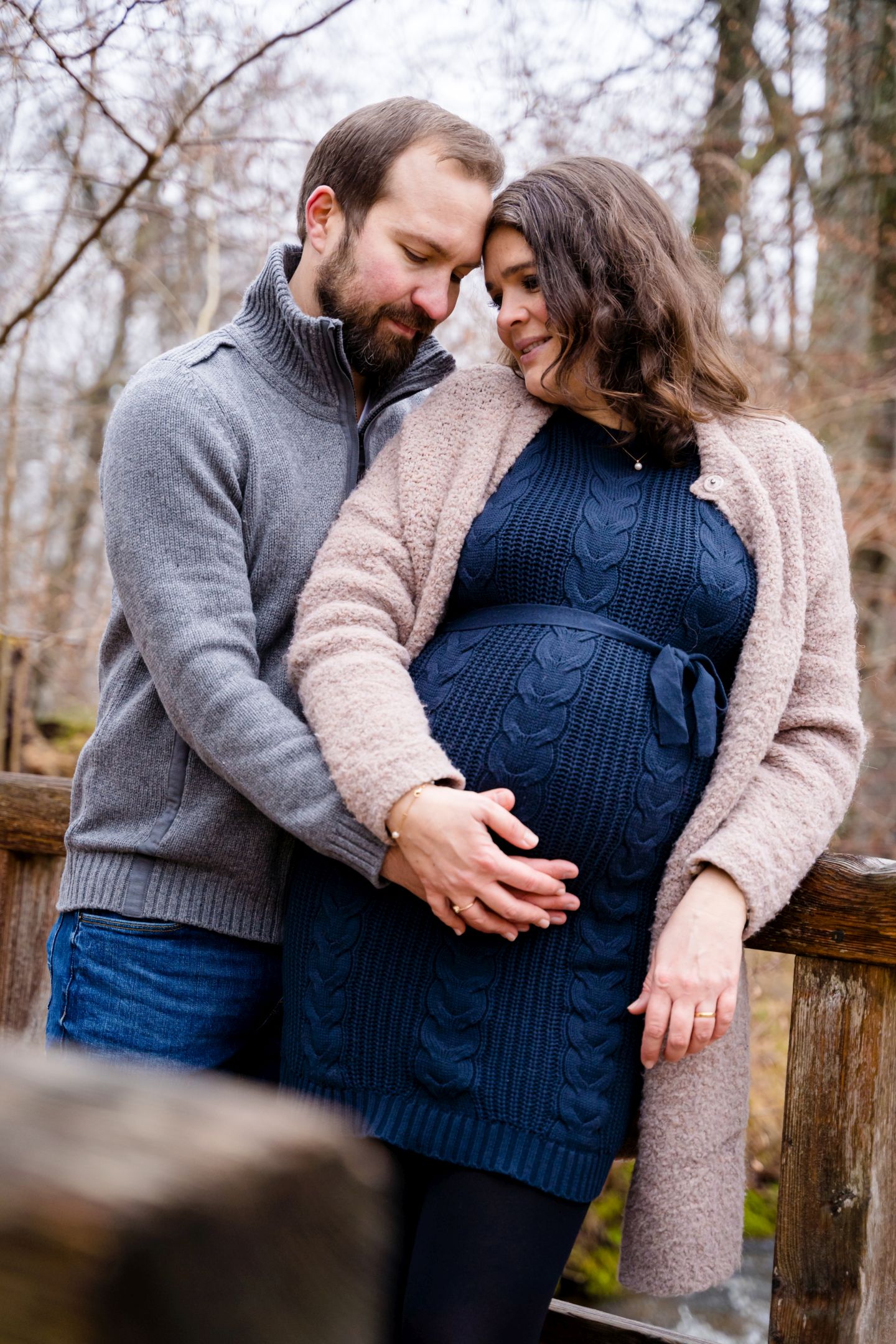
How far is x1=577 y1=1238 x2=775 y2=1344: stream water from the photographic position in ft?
12.1

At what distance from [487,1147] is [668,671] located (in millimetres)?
644

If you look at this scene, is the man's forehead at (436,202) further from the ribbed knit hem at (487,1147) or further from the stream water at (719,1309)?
the stream water at (719,1309)

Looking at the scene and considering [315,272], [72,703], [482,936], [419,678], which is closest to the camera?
[482,936]

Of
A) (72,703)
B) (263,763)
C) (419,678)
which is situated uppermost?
(419,678)

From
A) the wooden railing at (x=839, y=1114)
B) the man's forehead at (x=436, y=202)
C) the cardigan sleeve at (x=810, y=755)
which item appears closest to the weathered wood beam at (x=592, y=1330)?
the wooden railing at (x=839, y=1114)

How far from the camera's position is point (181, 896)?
1641 mm

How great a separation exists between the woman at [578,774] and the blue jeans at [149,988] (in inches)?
4.7

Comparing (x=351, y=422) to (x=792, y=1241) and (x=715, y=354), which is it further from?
(x=792, y=1241)

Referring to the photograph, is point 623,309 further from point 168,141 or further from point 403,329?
point 168,141

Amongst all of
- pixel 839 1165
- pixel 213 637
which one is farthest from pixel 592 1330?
pixel 213 637

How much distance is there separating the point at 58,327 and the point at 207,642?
5.58 m

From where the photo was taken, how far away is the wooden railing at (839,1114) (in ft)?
5.29

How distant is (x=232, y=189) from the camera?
389cm

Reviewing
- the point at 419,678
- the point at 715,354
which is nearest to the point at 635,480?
the point at 715,354
